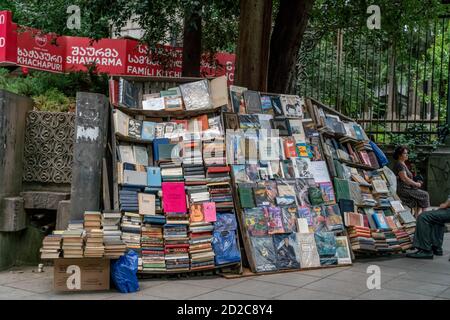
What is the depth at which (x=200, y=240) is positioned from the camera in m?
6.42

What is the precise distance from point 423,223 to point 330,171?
156cm

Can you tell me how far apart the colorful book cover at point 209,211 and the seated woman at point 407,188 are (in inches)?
174

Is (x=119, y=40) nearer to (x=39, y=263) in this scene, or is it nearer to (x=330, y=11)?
(x=330, y=11)

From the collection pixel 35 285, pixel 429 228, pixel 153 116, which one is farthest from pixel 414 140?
pixel 35 285

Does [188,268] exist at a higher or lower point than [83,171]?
lower

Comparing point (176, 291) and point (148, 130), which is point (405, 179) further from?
point (176, 291)

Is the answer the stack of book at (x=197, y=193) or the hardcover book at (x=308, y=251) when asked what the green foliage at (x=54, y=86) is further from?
the hardcover book at (x=308, y=251)

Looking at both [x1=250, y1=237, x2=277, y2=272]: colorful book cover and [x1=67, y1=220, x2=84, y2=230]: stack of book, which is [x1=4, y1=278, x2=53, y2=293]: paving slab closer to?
[x1=67, y1=220, x2=84, y2=230]: stack of book

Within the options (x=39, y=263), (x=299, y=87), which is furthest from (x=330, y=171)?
(x=299, y=87)

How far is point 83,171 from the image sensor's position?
647cm

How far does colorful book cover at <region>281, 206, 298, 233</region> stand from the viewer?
6.88 metres

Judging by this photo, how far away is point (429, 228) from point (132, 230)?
4303mm

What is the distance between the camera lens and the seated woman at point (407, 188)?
31.4 ft

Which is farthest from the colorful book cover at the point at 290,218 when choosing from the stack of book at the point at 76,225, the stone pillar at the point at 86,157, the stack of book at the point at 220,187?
the stack of book at the point at 76,225
